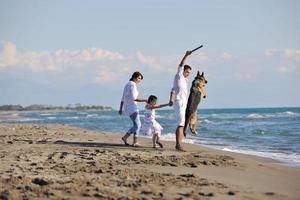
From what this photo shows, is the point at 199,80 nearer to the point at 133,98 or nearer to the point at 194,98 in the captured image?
the point at 194,98

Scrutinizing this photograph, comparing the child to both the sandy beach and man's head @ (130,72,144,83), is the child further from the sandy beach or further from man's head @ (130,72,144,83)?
the sandy beach

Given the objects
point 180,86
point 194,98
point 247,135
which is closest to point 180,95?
point 180,86

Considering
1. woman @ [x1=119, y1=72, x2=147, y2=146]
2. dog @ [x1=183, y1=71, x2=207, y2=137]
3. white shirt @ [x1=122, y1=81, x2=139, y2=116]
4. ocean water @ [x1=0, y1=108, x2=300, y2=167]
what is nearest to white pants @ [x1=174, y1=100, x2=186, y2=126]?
dog @ [x1=183, y1=71, x2=207, y2=137]

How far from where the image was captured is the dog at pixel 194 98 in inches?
415

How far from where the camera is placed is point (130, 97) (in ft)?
35.3

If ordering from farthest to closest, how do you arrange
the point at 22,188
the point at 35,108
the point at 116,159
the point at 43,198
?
the point at 35,108
the point at 116,159
the point at 22,188
the point at 43,198

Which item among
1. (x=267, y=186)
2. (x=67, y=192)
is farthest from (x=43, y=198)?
(x=267, y=186)

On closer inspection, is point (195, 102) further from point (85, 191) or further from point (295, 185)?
point (85, 191)

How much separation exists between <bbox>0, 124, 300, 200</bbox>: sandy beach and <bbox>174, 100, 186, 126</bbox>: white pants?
2.33ft

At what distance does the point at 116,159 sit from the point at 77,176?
1.94 m

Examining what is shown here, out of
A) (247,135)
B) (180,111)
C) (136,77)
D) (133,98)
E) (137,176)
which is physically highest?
(136,77)

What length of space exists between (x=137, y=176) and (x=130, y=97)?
439 centimetres

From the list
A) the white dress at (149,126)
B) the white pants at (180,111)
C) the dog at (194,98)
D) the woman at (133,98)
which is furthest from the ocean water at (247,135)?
the woman at (133,98)

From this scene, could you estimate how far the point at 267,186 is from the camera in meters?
6.26
